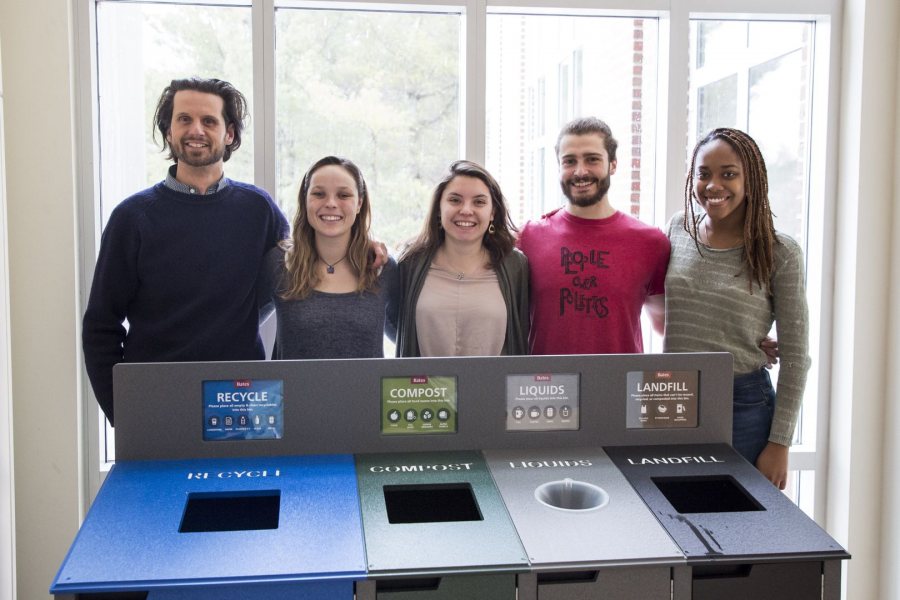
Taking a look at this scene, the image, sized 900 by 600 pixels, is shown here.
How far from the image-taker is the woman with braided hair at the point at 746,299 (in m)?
2.20

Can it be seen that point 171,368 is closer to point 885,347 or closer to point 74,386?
point 74,386

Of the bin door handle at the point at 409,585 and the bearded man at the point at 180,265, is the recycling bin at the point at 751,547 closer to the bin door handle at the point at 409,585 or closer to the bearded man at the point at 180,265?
the bin door handle at the point at 409,585

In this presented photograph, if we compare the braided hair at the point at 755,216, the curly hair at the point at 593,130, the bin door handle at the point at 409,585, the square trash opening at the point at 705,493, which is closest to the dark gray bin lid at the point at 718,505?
the square trash opening at the point at 705,493

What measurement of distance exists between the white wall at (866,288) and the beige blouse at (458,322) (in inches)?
55.7

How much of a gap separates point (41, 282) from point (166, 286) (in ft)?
2.00

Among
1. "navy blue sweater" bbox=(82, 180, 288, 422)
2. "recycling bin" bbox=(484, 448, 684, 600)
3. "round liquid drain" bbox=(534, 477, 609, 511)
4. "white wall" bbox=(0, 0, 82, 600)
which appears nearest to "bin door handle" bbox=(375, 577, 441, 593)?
"recycling bin" bbox=(484, 448, 684, 600)

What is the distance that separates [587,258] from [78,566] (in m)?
1.69

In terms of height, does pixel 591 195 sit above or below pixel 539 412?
above

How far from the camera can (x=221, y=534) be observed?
3.94 feet

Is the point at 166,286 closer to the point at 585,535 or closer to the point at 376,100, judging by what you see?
the point at 376,100

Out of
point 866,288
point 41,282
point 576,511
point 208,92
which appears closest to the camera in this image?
point 576,511

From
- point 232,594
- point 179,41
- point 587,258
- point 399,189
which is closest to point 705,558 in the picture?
point 232,594

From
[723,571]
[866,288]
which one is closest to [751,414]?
[866,288]

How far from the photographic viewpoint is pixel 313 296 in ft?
7.36
